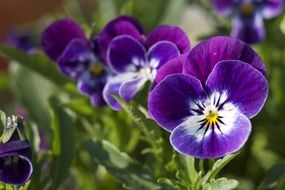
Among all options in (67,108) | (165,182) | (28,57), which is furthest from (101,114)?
(165,182)

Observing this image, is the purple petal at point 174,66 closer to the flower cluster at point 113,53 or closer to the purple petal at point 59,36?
the flower cluster at point 113,53

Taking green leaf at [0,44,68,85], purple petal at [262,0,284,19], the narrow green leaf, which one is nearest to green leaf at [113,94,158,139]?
the narrow green leaf

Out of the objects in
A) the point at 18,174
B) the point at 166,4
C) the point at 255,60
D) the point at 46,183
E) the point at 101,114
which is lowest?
the point at 18,174

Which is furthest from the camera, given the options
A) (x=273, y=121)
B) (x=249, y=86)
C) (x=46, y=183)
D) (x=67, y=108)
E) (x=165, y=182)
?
(x=273, y=121)

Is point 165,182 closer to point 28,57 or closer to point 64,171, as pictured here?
point 64,171

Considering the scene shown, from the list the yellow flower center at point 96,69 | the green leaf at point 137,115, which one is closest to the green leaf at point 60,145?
the yellow flower center at point 96,69

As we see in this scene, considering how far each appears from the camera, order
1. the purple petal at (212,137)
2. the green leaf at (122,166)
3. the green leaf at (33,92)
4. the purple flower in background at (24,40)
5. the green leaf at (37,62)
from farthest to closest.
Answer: the purple flower in background at (24,40) < the green leaf at (33,92) < the green leaf at (37,62) < the green leaf at (122,166) < the purple petal at (212,137)

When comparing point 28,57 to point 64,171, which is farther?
point 28,57
